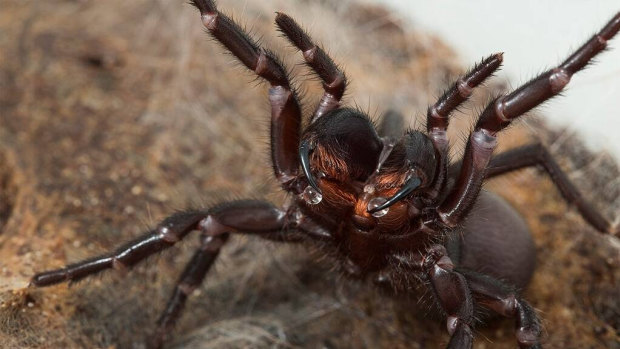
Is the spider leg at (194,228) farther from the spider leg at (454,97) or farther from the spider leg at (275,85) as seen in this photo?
the spider leg at (454,97)

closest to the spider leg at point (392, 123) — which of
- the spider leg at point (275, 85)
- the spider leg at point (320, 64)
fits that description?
the spider leg at point (320, 64)

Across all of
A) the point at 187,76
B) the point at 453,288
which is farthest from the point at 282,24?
the point at 187,76

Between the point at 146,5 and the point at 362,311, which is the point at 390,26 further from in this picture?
the point at 362,311

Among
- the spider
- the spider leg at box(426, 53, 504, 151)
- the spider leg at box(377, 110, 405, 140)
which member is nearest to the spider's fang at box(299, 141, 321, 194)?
the spider

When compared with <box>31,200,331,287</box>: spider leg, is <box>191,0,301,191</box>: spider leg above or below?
above

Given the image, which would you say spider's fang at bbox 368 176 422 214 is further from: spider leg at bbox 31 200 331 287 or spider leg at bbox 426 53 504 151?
spider leg at bbox 31 200 331 287

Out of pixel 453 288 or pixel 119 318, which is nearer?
pixel 453 288
